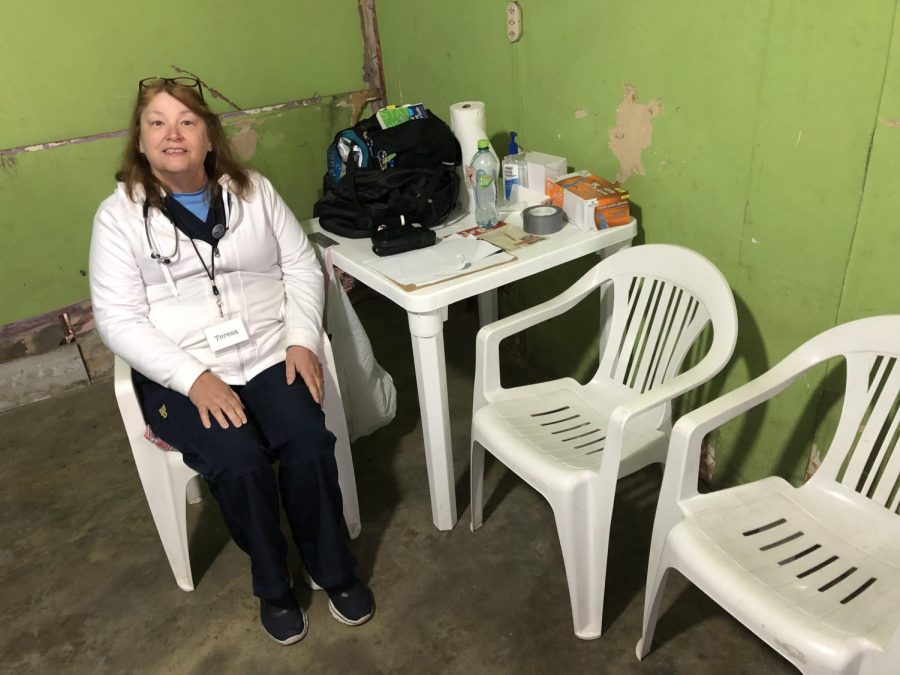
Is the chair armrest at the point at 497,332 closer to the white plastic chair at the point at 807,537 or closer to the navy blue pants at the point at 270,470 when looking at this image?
the navy blue pants at the point at 270,470

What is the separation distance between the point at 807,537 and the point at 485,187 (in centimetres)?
119

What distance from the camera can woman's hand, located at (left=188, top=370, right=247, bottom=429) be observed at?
1.56 m

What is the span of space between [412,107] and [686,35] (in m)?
0.83

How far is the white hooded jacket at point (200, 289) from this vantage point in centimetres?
160

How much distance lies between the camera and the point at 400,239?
183 centimetres

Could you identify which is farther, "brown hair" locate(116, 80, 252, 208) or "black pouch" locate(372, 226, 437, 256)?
"black pouch" locate(372, 226, 437, 256)

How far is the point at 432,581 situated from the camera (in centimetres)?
179

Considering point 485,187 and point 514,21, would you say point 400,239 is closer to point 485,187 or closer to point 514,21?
point 485,187

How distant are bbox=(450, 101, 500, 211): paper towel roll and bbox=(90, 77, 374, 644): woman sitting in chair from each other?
2.09 feet

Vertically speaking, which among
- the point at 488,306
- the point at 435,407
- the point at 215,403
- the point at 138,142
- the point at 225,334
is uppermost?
the point at 138,142

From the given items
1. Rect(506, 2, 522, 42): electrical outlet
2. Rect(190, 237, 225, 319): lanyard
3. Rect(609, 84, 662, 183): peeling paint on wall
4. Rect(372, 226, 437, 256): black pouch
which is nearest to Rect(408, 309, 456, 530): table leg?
Rect(372, 226, 437, 256): black pouch

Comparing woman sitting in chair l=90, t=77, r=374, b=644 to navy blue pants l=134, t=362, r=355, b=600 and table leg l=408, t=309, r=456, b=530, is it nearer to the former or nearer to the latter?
navy blue pants l=134, t=362, r=355, b=600

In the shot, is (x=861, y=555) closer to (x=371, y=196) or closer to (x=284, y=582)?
(x=284, y=582)

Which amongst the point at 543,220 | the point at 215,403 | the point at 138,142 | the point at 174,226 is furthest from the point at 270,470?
the point at 543,220
